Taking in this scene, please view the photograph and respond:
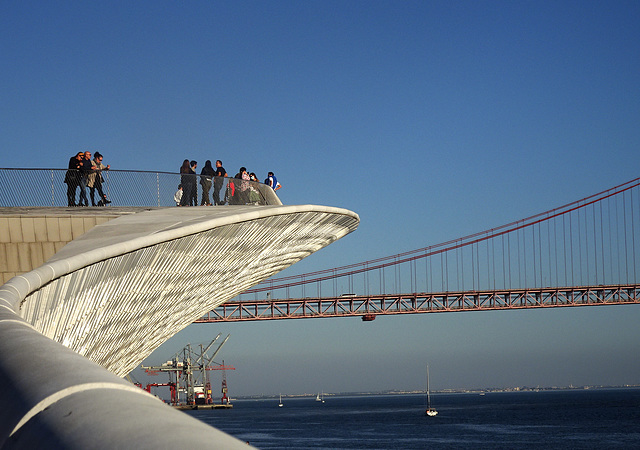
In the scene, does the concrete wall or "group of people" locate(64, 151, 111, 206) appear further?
"group of people" locate(64, 151, 111, 206)

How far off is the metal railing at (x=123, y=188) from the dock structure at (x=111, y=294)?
0.45m

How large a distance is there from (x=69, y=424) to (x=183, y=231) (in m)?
9.22

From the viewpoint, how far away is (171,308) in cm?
1608

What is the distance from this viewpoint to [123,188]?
47.2ft

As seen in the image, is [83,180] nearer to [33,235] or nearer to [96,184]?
[96,184]

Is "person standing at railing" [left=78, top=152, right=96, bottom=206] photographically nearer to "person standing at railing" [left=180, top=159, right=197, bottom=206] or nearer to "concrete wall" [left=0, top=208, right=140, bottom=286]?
"concrete wall" [left=0, top=208, right=140, bottom=286]

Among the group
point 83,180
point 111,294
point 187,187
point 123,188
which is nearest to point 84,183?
point 83,180

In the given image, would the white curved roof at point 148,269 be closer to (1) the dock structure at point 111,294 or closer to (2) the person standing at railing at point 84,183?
(1) the dock structure at point 111,294

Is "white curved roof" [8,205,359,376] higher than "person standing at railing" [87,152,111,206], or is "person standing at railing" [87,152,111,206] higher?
"person standing at railing" [87,152,111,206]

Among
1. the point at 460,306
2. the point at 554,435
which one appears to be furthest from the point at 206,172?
the point at 554,435

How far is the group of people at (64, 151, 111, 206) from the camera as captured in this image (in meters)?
13.6

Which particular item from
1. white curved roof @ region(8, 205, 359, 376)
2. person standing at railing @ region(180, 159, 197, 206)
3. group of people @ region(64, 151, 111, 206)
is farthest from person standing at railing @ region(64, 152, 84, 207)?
person standing at railing @ region(180, 159, 197, 206)

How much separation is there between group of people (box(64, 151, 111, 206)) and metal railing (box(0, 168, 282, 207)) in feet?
0.10

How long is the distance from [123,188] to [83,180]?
825 millimetres
